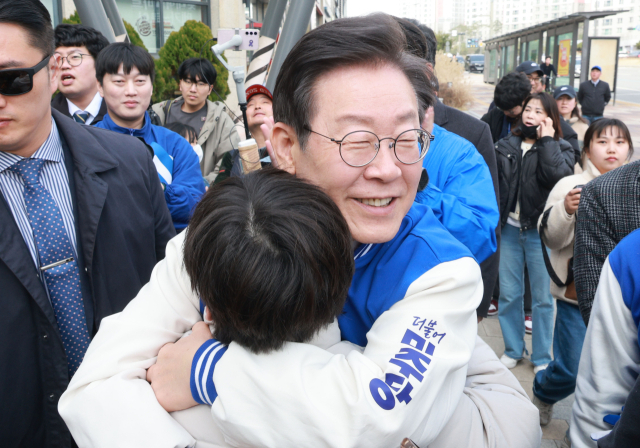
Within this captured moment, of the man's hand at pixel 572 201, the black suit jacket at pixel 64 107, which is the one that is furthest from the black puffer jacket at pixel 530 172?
the black suit jacket at pixel 64 107

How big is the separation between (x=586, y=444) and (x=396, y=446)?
100 centimetres

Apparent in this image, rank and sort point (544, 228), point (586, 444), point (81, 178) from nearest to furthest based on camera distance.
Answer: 1. point (586, 444)
2. point (81, 178)
3. point (544, 228)

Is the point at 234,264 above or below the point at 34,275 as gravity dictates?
above

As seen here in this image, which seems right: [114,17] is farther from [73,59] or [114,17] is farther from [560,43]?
[560,43]

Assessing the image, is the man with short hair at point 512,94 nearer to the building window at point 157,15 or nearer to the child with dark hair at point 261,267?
the child with dark hair at point 261,267

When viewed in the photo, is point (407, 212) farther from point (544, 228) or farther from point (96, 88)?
point (96, 88)

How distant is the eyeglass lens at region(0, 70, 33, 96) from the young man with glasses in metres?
2.08

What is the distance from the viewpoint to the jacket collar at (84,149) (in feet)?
6.63

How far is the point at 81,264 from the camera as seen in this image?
1947 millimetres

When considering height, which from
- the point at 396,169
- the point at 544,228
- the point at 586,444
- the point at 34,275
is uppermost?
the point at 396,169

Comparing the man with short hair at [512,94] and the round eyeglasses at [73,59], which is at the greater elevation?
the round eyeglasses at [73,59]

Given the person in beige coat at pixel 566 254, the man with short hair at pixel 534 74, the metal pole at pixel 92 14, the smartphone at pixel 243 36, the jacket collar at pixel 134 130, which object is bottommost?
the person in beige coat at pixel 566 254

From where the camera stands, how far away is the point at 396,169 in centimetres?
136

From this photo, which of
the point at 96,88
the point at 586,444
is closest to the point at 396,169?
the point at 586,444
